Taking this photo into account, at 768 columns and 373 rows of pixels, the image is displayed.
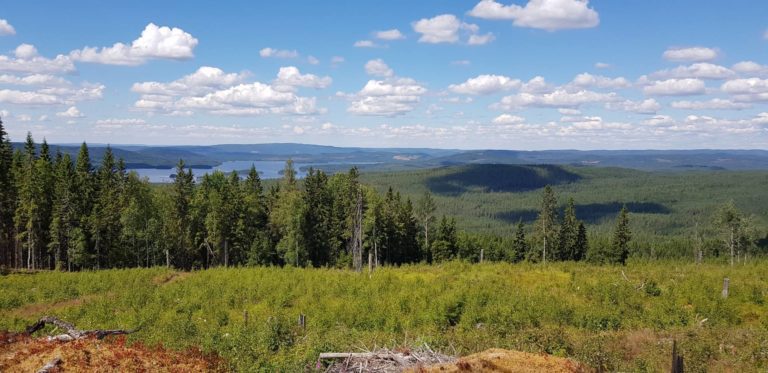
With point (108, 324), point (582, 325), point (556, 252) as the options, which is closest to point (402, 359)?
point (582, 325)

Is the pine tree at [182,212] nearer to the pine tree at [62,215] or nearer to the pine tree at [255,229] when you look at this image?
the pine tree at [255,229]

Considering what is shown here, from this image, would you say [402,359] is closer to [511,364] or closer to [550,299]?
[511,364]

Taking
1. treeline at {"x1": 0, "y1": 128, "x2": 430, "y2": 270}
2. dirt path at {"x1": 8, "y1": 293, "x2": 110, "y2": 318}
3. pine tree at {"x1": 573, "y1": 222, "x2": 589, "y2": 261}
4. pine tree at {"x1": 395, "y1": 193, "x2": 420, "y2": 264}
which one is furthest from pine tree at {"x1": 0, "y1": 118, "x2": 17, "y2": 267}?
pine tree at {"x1": 573, "y1": 222, "x2": 589, "y2": 261}

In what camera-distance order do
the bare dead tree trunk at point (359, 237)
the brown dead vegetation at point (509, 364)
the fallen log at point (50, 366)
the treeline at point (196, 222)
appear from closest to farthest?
the brown dead vegetation at point (509, 364) < the fallen log at point (50, 366) < the bare dead tree trunk at point (359, 237) < the treeline at point (196, 222)

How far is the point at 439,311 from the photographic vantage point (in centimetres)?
2086

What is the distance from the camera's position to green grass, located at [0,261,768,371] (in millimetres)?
13852

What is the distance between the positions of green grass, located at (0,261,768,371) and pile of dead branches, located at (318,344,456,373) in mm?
865

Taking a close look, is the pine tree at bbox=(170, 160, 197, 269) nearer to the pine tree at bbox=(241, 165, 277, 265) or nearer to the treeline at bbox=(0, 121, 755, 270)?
the treeline at bbox=(0, 121, 755, 270)

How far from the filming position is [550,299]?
2180cm

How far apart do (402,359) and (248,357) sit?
494 cm

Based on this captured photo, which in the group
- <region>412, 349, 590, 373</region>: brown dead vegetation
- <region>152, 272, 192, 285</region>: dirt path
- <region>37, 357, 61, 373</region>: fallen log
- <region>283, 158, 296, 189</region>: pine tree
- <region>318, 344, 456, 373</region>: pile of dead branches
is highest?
<region>283, 158, 296, 189</region>: pine tree

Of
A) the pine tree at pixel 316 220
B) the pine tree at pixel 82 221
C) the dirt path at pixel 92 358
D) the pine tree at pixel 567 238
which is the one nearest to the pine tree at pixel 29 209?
the pine tree at pixel 82 221

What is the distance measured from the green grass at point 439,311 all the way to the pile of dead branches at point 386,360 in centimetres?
86

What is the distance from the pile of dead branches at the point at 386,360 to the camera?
34.5 feet
